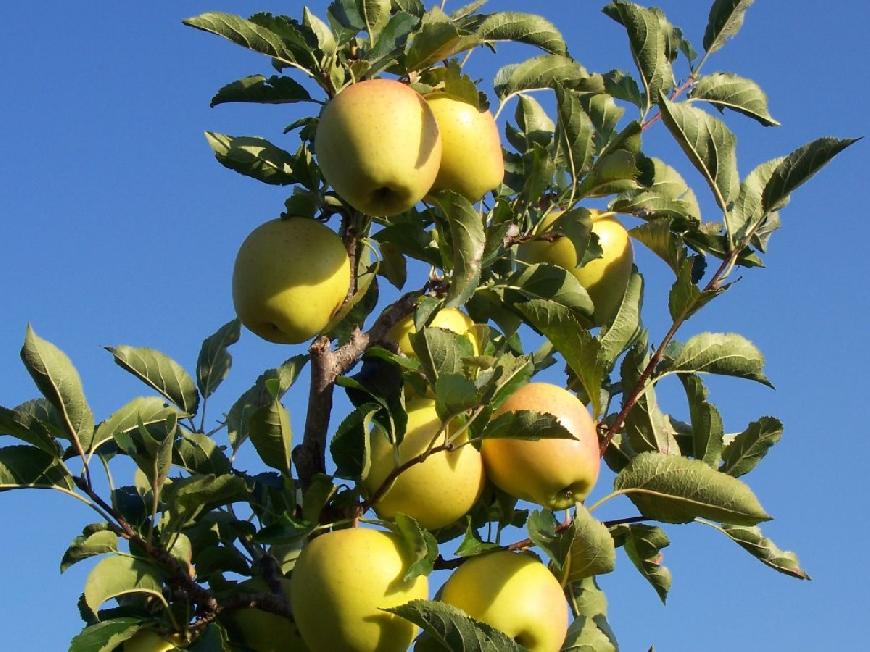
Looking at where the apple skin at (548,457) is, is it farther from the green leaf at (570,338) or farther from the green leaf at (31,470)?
the green leaf at (31,470)

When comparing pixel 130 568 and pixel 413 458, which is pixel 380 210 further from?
pixel 130 568

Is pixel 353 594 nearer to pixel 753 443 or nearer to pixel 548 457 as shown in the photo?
pixel 548 457

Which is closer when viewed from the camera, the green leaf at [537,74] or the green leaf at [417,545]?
the green leaf at [417,545]

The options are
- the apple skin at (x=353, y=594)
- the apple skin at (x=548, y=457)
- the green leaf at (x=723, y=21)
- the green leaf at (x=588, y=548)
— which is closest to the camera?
the apple skin at (x=353, y=594)

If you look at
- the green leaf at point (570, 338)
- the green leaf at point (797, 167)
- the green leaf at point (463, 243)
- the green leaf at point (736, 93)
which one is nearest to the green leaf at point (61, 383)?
the green leaf at point (463, 243)

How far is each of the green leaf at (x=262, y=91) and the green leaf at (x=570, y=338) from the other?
760 mm

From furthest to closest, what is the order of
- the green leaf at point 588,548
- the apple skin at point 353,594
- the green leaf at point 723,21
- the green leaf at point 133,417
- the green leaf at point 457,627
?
the green leaf at point 723,21 → the green leaf at point 133,417 → the green leaf at point 588,548 → the apple skin at point 353,594 → the green leaf at point 457,627

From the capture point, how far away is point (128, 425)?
110 inches

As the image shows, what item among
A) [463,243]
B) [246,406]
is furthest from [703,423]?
[246,406]

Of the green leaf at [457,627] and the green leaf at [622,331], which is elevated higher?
the green leaf at [622,331]

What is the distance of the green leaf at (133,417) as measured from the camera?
2730 mm

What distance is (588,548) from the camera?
245 cm

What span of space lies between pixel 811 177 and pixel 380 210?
3.46ft

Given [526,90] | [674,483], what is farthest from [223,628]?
[526,90]
